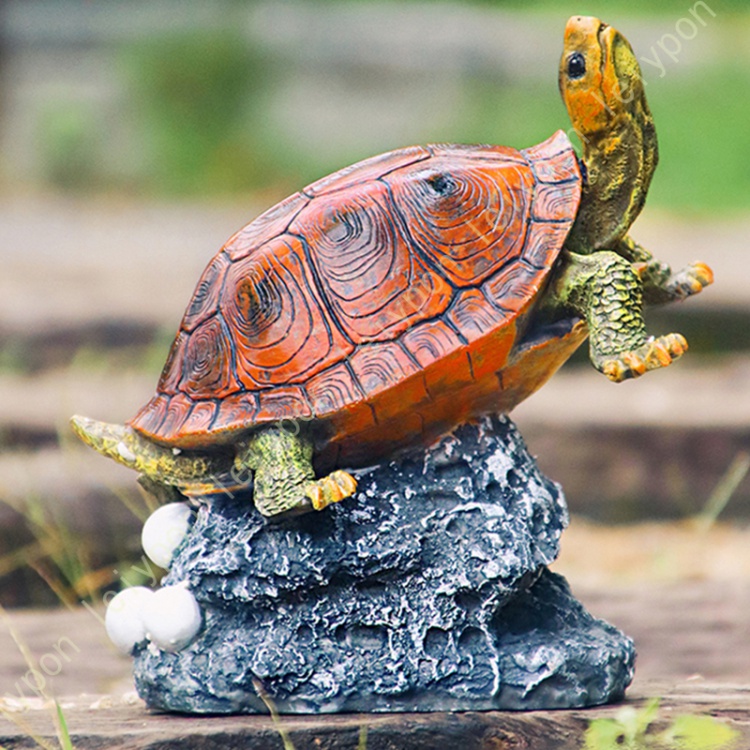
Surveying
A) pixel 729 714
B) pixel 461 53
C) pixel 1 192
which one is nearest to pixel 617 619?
pixel 729 714

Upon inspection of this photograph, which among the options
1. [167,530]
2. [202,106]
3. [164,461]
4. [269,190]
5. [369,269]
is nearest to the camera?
[369,269]

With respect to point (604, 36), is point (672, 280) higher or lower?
lower

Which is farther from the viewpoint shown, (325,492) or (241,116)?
(241,116)

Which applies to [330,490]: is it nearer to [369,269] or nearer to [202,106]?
[369,269]

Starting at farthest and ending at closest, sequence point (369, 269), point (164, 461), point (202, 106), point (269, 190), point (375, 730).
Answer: point (269, 190)
point (202, 106)
point (164, 461)
point (369, 269)
point (375, 730)

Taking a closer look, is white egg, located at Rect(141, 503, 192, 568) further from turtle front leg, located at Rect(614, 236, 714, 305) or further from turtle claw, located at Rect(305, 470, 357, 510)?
turtle front leg, located at Rect(614, 236, 714, 305)

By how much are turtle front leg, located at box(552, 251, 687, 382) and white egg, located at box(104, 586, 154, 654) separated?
97 cm

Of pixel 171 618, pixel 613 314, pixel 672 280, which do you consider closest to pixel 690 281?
pixel 672 280

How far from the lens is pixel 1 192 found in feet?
40.6

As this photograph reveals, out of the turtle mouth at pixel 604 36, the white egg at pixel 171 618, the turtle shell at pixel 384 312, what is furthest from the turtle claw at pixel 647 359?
the white egg at pixel 171 618

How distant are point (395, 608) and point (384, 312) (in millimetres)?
551

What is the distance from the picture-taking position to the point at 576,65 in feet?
7.29

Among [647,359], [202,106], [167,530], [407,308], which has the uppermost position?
[202,106]

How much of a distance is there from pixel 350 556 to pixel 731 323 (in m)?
4.48
